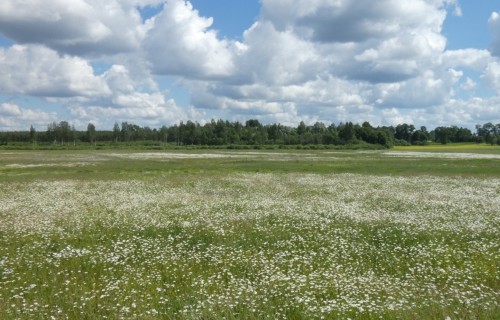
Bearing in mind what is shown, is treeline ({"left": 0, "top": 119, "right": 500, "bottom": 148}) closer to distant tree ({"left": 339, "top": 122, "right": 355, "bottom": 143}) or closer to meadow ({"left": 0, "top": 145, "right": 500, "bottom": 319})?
distant tree ({"left": 339, "top": 122, "right": 355, "bottom": 143})

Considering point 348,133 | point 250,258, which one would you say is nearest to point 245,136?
point 348,133

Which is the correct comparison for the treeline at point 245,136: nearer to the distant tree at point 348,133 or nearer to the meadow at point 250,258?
the distant tree at point 348,133

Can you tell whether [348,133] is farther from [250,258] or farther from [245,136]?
[250,258]

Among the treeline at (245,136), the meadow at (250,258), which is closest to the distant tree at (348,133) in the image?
the treeline at (245,136)

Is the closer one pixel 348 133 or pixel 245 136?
pixel 348 133

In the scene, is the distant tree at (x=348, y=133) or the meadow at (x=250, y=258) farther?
the distant tree at (x=348, y=133)

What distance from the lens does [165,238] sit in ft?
48.0

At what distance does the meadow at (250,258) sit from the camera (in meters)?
8.73

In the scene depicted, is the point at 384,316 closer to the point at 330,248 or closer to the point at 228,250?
the point at 330,248

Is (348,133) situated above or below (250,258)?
above

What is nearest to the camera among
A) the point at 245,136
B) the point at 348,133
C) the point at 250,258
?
the point at 250,258

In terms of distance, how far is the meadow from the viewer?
8.73 m

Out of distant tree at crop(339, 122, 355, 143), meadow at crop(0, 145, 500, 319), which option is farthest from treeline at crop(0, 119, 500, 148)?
meadow at crop(0, 145, 500, 319)

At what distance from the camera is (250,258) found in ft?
40.0
